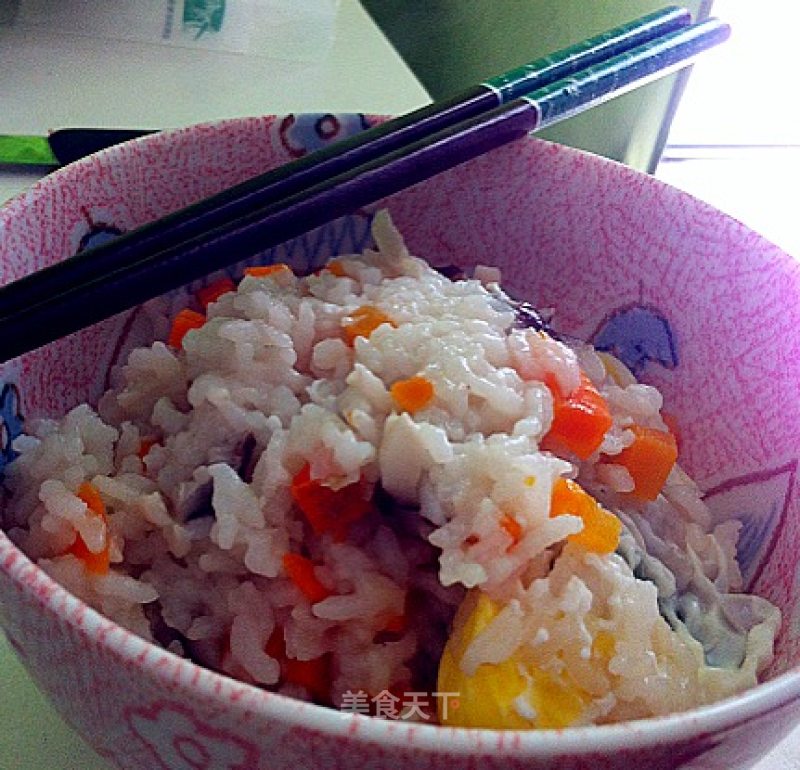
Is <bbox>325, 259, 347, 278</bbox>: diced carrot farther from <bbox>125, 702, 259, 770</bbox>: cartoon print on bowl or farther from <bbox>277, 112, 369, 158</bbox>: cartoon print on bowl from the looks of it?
<bbox>125, 702, 259, 770</bbox>: cartoon print on bowl

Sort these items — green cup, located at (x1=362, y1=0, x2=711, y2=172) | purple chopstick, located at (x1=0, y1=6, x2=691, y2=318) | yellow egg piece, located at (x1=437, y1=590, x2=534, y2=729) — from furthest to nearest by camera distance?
green cup, located at (x1=362, y1=0, x2=711, y2=172)
purple chopstick, located at (x1=0, y1=6, x2=691, y2=318)
yellow egg piece, located at (x1=437, y1=590, x2=534, y2=729)

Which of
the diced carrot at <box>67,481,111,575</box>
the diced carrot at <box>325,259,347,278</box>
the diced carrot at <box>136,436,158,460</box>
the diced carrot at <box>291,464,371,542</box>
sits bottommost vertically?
the diced carrot at <box>136,436,158,460</box>

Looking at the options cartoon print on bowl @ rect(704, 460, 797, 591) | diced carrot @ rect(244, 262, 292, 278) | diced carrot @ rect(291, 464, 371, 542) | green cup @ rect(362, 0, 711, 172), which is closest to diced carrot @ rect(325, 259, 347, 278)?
diced carrot @ rect(244, 262, 292, 278)

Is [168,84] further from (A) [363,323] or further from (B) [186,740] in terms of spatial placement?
(B) [186,740]

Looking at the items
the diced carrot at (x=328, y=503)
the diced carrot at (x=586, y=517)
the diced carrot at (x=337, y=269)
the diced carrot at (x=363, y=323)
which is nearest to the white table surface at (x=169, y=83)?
the diced carrot at (x=337, y=269)

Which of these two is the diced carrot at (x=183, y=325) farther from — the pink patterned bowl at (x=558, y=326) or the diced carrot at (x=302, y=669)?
the diced carrot at (x=302, y=669)

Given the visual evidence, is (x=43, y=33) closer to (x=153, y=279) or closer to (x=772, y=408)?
(x=153, y=279)
